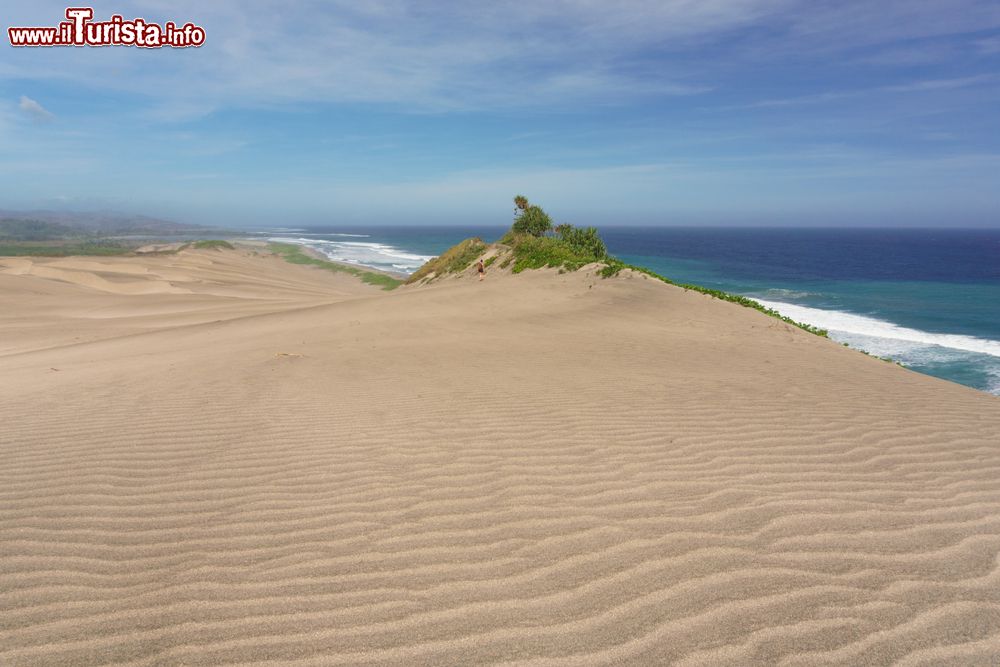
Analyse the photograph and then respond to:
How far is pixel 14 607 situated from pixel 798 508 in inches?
191

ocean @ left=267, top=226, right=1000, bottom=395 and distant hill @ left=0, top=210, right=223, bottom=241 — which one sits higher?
distant hill @ left=0, top=210, right=223, bottom=241

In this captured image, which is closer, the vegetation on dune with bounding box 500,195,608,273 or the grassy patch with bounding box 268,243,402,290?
the vegetation on dune with bounding box 500,195,608,273

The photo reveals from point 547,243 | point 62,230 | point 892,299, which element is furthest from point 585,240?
point 62,230

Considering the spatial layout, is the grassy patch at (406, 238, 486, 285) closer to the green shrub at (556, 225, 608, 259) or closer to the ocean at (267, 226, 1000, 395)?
the green shrub at (556, 225, 608, 259)

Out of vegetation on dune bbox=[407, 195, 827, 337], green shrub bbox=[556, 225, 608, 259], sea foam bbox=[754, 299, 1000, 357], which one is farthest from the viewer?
green shrub bbox=[556, 225, 608, 259]

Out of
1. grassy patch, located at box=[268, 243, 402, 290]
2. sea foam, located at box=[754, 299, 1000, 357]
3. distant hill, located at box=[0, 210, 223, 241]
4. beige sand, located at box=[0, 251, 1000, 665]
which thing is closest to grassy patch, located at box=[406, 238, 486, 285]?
grassy patch, located at box=[268, 243, 402, 290]

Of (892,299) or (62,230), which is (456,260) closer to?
(892,299)

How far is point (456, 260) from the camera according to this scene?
30.6m

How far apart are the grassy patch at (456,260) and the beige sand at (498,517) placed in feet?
69.1

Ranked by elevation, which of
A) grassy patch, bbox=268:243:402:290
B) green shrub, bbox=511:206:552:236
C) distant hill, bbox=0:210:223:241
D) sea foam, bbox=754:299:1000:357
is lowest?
sea foam, bbox=754:299:1000:357

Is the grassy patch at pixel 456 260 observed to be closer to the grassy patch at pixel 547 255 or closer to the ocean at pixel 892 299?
the grassy patch at pixel 547 255

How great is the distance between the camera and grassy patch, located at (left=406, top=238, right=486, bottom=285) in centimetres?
2971

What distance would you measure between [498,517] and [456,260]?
89.7 feet

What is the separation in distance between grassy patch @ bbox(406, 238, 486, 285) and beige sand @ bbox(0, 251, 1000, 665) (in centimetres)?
2105
